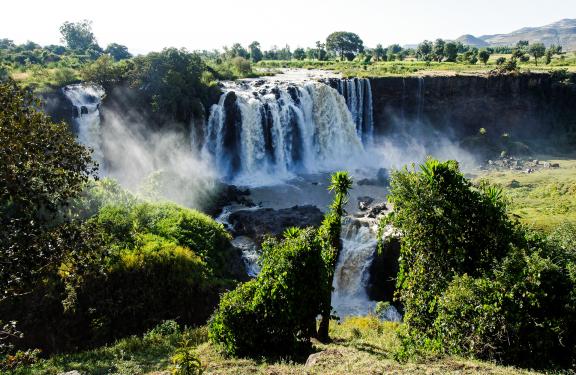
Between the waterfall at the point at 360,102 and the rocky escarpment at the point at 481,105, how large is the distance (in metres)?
1.66

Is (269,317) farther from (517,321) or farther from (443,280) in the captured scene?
(517,321)

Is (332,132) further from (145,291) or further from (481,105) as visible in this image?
(145,291)

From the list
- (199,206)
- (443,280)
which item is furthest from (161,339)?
(199,206)

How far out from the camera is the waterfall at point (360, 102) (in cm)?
4875

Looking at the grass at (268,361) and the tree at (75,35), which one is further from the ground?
the tree at (75,35)

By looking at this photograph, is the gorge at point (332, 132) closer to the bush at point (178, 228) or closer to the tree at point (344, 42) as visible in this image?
the bush at point (178, 228)

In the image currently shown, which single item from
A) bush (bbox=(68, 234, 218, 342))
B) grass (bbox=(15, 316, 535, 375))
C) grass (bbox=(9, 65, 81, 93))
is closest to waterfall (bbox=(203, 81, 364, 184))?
grass (bbox=(9, 65, 81, 93))

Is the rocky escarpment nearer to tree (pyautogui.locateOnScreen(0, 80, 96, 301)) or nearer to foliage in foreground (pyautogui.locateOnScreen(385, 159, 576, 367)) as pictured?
foliage in foreground (pyautogui.locateOnScreen(385, 159, 576, 367))

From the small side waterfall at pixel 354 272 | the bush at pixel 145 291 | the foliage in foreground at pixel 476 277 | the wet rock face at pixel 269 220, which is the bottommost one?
the small side waterfall at pixel 354 272

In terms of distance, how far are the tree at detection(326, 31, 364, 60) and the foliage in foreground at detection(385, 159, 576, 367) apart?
102m

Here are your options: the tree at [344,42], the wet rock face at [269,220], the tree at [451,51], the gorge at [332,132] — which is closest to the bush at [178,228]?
the gorge at [332,132]

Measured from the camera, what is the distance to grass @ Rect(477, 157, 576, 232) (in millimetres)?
25719

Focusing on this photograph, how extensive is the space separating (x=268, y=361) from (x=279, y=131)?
3165 cm

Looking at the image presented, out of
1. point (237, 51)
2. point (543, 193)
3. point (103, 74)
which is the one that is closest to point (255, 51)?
point (237, 51)
